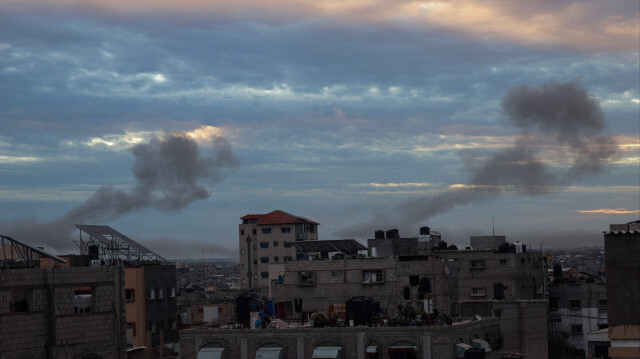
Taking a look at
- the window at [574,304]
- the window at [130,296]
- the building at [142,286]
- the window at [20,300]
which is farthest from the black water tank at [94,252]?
the window at [574,304]

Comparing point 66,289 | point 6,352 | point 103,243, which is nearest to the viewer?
point 6,352

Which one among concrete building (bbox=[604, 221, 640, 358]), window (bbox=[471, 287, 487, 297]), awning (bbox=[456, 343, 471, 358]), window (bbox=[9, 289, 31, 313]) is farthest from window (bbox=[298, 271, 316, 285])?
concrete building (bbox=[604, 221, 640, 358])

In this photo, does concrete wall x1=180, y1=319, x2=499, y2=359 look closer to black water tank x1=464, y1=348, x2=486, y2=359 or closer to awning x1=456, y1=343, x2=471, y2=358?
awning x1=456, y1=343, x2=471, y2=358

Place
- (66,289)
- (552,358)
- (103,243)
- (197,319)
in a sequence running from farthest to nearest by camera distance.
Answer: (197,319), (552,358), (103,243), (66,289)

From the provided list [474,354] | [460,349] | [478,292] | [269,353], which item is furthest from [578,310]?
[269,353]

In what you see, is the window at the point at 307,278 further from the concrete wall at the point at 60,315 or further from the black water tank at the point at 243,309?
the concrete wall at the point at 60,315

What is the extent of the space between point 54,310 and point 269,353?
2367 centimetres

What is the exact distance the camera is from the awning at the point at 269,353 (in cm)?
7044

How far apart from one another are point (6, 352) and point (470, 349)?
3700 centimetres

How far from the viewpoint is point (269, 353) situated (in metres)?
70.8

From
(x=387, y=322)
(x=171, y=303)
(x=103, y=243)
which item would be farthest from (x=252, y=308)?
(x=171, y=303)

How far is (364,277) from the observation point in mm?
93125

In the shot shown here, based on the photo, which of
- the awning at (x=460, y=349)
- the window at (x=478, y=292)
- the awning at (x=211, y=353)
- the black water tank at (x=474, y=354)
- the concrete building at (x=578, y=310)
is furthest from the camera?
the concrete building at (x=578, y=310)

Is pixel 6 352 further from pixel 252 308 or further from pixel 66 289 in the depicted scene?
pixel 252 308
